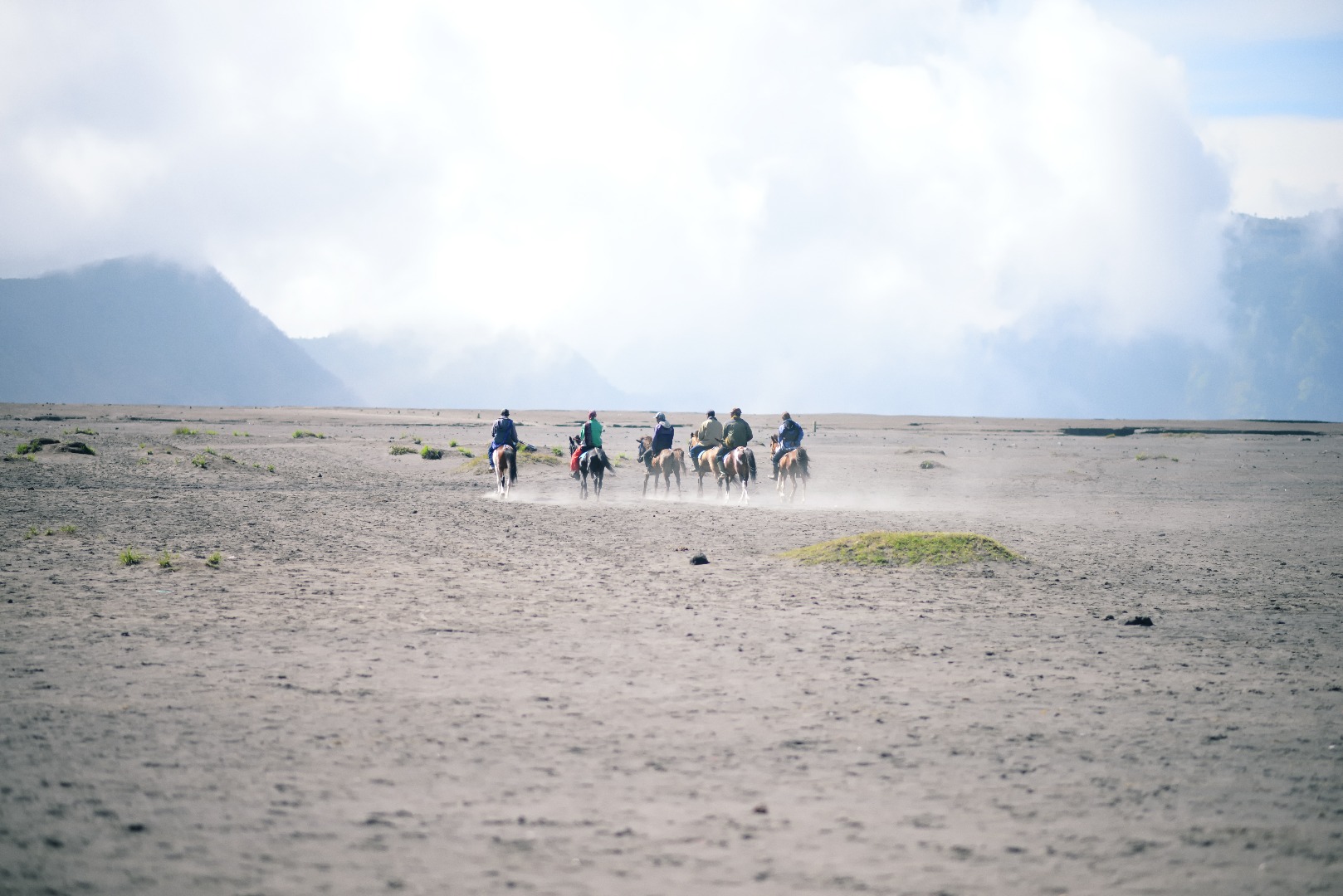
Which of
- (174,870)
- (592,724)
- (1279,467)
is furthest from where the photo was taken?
(1279,467)

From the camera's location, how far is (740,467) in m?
30.6

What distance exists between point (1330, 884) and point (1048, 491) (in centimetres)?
3206

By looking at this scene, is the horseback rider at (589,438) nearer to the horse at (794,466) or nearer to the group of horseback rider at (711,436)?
the group of horseback rider at (711,436)

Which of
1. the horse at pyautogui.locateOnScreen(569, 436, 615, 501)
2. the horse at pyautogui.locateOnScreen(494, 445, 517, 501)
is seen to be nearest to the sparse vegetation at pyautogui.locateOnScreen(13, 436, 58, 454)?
the horse at pyautogui.locateOnScreen(494, 445, 517, 501)

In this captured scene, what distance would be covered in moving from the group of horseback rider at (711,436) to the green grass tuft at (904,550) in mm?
11135

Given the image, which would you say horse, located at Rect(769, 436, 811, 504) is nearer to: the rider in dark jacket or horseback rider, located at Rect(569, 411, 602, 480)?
the rider in dark jacket

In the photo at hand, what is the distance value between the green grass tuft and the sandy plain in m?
0.52

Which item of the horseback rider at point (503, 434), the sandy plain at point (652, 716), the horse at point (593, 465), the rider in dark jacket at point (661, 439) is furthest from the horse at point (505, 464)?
the sandy plain at point (652, 716)

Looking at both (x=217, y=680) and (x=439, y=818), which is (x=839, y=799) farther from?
(x=217, y=680)

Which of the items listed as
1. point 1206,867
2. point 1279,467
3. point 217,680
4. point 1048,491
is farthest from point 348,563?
point 1279,467

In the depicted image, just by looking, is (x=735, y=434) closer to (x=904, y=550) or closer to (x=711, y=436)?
(x=711, y=436)

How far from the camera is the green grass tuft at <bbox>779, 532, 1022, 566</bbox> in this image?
713 inches

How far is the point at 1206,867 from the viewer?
19.9 feet

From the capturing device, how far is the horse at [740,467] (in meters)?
30.5
